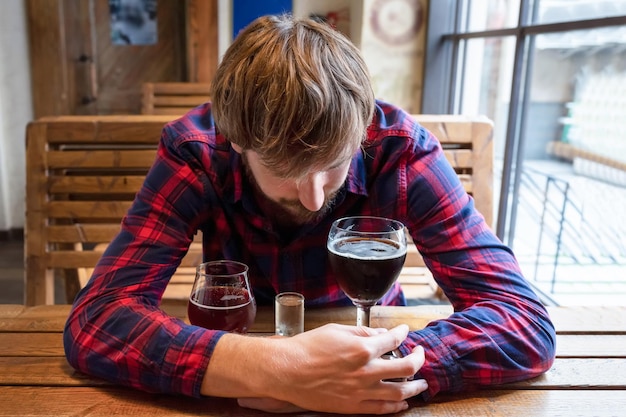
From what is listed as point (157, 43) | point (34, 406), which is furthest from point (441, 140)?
point (157, 43)

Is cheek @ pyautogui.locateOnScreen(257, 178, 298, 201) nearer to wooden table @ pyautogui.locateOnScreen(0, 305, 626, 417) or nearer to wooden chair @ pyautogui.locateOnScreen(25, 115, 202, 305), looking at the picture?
wooden table @ pyautogui.locateOnScreen(0, 305, 626, 417)

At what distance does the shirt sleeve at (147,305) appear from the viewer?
819 mm

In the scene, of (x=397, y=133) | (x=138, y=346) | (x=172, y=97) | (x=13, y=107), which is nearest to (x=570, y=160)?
(x=397, y=133)

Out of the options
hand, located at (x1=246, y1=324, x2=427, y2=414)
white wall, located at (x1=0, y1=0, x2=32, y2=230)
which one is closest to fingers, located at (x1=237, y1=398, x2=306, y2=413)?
hand, located at (x1=246, y1=324, x2=427, y2=414)

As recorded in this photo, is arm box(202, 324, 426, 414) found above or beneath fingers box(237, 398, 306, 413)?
above

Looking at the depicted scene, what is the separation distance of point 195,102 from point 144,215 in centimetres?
218

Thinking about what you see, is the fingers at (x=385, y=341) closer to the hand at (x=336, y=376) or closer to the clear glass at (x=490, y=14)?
the hand at (x=336, y=376)

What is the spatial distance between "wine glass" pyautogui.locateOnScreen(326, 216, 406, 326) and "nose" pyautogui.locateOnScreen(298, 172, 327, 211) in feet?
0.24

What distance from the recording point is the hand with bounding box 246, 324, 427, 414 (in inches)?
30.1

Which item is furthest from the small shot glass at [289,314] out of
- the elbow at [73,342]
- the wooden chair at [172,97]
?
the wooden chair at [172,97]

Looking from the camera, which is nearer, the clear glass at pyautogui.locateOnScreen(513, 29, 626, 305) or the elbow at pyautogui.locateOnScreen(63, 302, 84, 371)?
the elbow at pyautogui.locateOnScreen(63, 302, 84, 371)

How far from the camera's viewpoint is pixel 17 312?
1.11 meters

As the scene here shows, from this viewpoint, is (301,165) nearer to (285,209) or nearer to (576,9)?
(285,209)

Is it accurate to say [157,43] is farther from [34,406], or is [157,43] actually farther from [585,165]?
[34,406]
